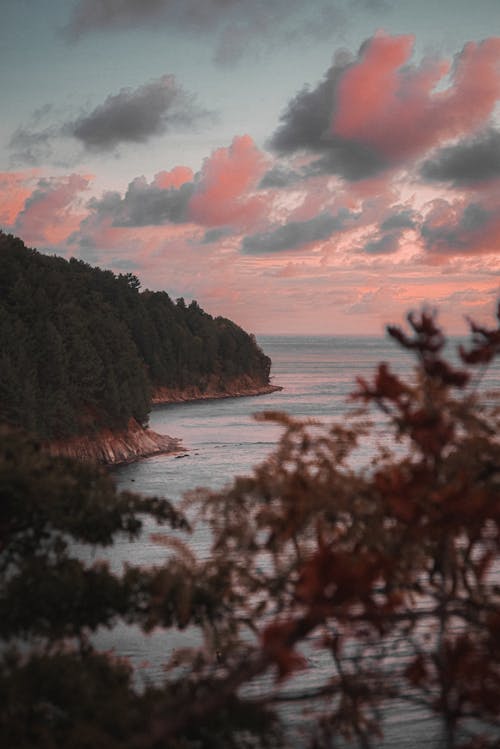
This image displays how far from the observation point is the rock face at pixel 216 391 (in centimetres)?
11312

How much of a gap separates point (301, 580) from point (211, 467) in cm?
5054

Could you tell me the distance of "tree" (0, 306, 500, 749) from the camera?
4570mm

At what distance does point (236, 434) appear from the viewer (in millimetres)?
75312

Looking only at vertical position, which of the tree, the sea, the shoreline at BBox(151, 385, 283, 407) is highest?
the tree

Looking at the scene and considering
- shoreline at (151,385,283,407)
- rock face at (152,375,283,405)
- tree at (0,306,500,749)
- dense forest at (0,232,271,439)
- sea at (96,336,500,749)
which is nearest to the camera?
tree at (0,306,500,749)

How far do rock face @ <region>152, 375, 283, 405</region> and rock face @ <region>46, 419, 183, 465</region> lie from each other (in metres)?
44.7

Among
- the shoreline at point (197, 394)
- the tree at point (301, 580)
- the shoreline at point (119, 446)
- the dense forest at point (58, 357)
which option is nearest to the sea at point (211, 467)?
the tree at point (301, 580)

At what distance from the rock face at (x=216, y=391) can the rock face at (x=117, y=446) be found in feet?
147

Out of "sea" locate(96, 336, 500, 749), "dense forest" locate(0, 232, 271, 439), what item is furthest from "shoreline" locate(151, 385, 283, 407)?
"dense forest" locate(0, 232, 271, 439)

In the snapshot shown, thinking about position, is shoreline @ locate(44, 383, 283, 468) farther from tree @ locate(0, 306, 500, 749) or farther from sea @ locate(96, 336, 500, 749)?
tree @ locate(0, 306, 500, 749)

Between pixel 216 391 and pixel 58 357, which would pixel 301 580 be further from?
pixel 216 391

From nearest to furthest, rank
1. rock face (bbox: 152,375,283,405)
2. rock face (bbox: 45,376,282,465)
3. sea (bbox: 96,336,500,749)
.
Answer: sea (bbox: 96,336,500,749) → rock face (bbox: 45,376,282,465) → rock face (bbox: 152,375,283,405)

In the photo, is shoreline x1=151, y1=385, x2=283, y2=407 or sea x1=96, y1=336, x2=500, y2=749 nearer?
sea x1=96, y1=336, x2=500, y2=749

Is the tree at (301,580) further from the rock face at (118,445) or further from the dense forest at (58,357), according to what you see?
the rock face at (118,445)
